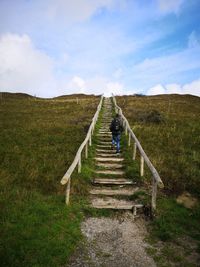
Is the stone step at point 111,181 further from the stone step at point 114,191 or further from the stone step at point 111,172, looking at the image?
the stone step at point 111,172

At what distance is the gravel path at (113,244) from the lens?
7188mm

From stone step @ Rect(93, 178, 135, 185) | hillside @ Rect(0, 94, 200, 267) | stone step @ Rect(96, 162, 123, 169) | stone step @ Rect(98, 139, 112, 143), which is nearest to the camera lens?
A: hillside @ Rect(0, 94, 200, 267)

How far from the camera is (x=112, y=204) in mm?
10078

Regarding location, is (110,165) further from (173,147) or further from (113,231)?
(113,231)

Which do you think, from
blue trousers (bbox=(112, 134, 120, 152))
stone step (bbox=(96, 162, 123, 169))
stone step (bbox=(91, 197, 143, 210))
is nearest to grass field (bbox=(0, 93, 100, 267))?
stone step (bbox=(91, 197, 143, 210))

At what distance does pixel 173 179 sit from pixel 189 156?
12.1 ft

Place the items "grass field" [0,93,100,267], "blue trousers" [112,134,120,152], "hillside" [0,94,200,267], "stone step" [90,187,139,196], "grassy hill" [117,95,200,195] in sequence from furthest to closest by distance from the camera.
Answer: "blue trousers" [112,134,120,152] → "grassy hill" [117,95,200,195] → "stone step" [90,187,139,196] → "hillside" [0,94,200,267] → "grass field" [0,93,100,267]

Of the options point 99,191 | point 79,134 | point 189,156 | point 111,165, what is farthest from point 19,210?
point 79,134

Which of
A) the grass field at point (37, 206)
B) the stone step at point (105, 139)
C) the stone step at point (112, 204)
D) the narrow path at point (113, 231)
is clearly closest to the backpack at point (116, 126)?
the grass field at point (37, 206)

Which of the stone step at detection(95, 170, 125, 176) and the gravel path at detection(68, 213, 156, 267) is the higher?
the stone step at detection(95, 170, 125, 176)

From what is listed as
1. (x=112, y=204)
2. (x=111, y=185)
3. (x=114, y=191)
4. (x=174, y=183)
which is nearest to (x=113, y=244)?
(x=112, y=204)

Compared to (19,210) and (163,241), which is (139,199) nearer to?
(163,241)

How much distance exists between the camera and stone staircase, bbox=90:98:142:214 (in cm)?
1014

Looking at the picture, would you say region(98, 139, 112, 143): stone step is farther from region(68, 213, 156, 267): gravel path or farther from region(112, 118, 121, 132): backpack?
region(68, 213, 156, 267): gravel path
